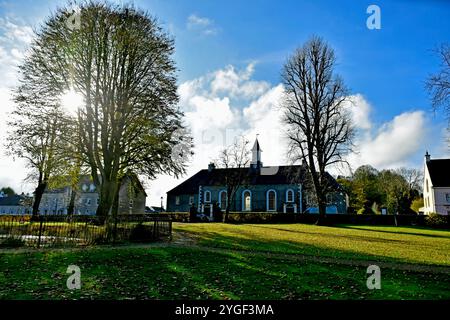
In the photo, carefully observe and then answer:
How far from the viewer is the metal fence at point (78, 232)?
555 inches

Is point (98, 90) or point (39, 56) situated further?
point (98, 90)

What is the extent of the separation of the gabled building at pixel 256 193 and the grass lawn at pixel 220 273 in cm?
3576

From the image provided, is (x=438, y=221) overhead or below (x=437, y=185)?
below

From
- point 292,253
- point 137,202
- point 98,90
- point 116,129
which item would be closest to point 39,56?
point 98,90

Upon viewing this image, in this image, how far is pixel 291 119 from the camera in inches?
1326

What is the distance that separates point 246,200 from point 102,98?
38.4m

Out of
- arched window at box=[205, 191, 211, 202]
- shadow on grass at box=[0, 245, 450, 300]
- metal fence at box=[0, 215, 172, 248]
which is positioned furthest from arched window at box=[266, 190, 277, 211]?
shadow on grass at box=[0, 245, 450, 300]

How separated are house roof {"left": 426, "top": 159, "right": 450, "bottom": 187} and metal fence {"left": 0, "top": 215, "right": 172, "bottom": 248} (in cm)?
4690

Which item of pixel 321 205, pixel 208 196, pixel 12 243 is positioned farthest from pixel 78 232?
pixel 208 196

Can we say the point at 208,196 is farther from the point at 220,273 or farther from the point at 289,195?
the point at 220,273

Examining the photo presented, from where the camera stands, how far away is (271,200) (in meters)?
54.7
